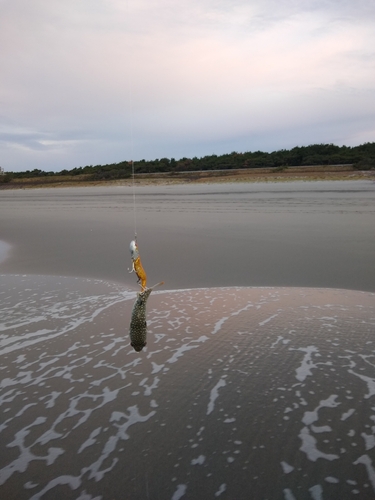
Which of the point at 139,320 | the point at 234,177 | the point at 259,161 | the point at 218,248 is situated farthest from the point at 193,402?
the point at 259,161

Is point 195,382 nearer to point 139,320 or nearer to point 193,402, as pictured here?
point 193,402

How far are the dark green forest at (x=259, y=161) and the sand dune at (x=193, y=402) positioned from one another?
144 feet

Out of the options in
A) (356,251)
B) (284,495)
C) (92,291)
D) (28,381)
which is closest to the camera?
(284,495)

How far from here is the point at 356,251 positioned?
9.42m

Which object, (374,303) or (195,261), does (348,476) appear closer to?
(374,303)

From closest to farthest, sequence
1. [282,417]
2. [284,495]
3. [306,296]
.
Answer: [284,495] → [282,417] → [306,296]

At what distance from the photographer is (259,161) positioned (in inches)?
2352

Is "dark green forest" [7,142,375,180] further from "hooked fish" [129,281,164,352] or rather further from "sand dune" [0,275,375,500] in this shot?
"hooked fish" [129,281,164,352]

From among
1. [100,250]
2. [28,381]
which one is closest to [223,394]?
[28,381]

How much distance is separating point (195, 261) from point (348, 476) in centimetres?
666

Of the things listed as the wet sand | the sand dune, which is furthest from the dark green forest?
the sand dune

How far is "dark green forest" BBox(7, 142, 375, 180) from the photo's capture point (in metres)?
53.6

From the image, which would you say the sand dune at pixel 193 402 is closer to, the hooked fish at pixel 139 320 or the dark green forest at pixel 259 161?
the hooked fish at pixel 139 320

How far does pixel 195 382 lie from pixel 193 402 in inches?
14.7
